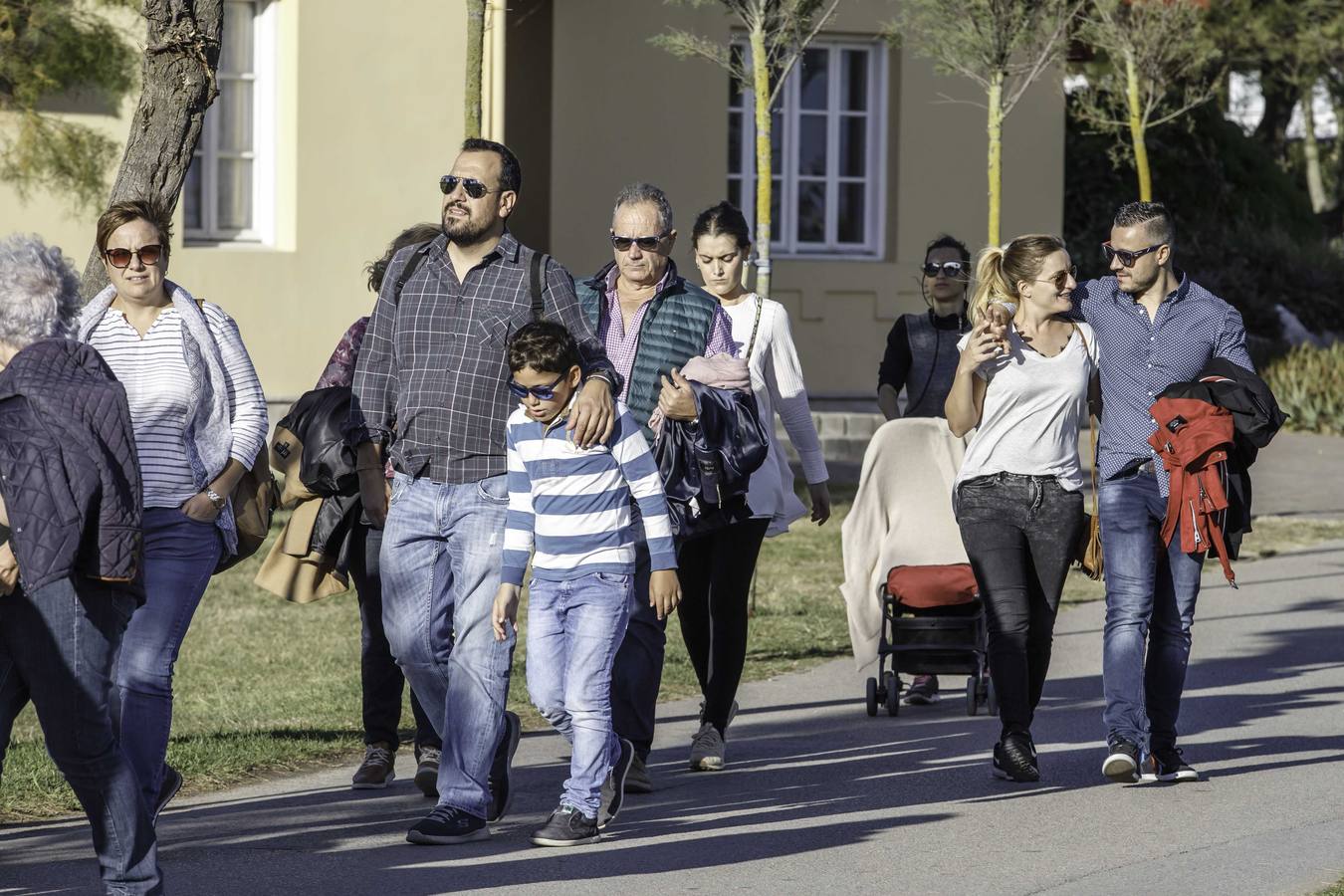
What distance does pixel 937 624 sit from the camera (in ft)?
26.6

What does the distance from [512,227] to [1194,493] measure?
48.5 feet

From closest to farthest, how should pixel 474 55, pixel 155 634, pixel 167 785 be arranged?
pixel 155 634 < pixel 167 785 < pixel 474 55

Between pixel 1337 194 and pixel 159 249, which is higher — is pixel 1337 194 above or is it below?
above

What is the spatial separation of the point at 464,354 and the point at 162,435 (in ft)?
3.13

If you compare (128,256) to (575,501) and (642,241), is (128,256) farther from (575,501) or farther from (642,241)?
(642,241)

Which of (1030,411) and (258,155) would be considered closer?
(1030,411)

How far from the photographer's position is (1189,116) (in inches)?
1009

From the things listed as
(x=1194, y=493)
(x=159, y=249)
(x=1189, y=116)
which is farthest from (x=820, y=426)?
(x=159, y=249)

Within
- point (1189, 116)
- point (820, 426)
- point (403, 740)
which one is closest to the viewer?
point (403, 740)

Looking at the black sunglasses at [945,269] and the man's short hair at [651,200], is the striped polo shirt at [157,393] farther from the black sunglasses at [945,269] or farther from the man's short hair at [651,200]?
the black sunglasses at [945,269]

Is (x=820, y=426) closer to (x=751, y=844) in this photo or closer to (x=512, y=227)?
(x=512, y=227)

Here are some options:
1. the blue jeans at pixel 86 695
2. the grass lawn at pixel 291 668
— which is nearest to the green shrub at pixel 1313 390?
the grass lawn at pixel 291 668

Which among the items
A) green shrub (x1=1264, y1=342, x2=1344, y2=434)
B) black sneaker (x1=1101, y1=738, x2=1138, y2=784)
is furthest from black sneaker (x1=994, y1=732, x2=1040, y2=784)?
green shrub (x1=1264, y1=342, x2=1344, y2=434)

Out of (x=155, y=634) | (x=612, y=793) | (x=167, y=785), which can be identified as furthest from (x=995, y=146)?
(x=155, y=634)
